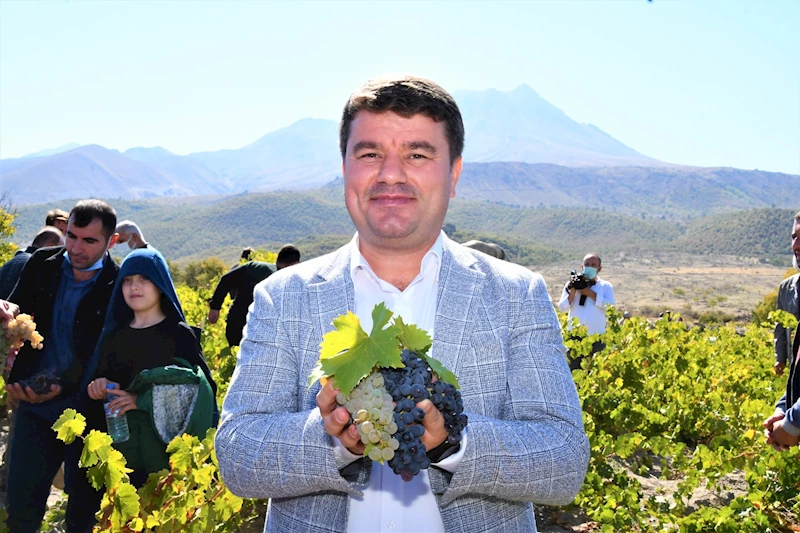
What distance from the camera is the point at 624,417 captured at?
18.8 ft

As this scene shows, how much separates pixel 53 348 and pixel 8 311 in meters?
0.45

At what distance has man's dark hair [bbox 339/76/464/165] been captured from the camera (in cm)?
166

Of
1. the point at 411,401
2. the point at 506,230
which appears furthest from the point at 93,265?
the point at 506,230

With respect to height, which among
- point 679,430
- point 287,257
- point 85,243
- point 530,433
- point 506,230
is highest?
point 85,243

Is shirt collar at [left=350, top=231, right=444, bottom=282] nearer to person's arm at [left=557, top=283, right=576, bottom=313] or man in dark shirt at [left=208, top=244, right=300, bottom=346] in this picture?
man in dark shirt at [left=208, top=244, right=300, bottom=346]

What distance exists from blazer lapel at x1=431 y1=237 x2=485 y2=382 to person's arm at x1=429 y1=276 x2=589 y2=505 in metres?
0.10

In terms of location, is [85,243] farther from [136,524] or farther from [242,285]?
[242,285]

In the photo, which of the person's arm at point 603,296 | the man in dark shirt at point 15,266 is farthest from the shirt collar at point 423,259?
the person's arm at point 603,296

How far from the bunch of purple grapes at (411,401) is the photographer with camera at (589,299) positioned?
6464mm

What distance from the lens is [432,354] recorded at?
67.4 inches

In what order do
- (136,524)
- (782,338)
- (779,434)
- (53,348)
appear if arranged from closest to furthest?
(136,524)
(779,434)
(53,348)
(782,338)

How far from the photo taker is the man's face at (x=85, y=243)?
3711 millimetres

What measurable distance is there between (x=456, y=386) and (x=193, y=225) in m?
141

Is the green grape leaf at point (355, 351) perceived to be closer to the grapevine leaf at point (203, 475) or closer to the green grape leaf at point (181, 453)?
the grapevine leaf at point (203, 475)
